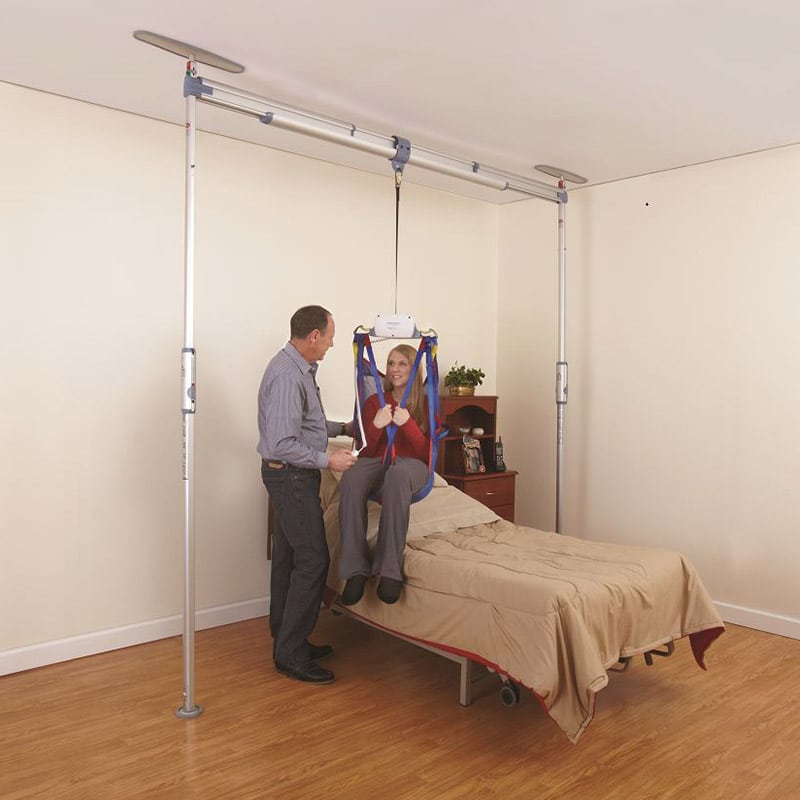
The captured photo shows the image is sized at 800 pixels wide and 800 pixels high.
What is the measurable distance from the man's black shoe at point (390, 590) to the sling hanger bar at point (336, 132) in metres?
1.95

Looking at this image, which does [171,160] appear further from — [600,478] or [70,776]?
[600,478]

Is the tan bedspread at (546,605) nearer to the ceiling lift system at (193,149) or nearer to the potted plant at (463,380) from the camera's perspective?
the ceiling lift system at (193,149)

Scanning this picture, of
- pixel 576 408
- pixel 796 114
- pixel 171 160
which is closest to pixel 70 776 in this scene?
pixel 171 160

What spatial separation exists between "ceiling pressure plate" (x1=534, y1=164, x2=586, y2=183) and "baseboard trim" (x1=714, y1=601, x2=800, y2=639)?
8.59 feet

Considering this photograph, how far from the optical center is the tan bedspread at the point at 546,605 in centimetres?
288

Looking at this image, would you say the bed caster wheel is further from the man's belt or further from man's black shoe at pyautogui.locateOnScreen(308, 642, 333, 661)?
the man's belt

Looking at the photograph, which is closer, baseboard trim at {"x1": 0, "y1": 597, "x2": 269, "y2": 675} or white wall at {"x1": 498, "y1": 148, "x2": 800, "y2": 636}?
baseboard trim at {"x1": 0, "y1": 597, "x2": 269, "y2": 675}

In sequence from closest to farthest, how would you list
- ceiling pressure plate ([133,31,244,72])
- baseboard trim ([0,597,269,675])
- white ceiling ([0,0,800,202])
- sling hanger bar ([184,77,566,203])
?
white ceiling ([0,0,800,202]) → ceiling pressure plate ([133,31,244,72]) → sling hanger bar ([184,77,566,203]) → baseboard trim ([0,597,269,675])

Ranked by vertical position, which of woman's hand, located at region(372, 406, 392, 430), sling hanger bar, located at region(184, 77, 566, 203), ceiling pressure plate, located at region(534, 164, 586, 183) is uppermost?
ceiling pressure plate, located at region(534, 164, 586, 183)

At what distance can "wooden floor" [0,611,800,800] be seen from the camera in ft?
8.77

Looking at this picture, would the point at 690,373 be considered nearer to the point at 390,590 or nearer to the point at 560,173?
the point at 560,173

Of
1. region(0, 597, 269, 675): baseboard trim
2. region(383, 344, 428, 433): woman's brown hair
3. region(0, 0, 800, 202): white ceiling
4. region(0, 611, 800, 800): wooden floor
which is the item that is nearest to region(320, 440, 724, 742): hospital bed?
region(0, 611, 800, 800): wooden floor

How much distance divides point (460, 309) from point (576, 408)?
1.03 meters

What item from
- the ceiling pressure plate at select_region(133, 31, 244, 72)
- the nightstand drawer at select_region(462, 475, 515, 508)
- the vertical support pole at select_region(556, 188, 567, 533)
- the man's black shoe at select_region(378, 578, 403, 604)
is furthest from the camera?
the nightstand drawer at select_region(462, 475, 515, 508)
